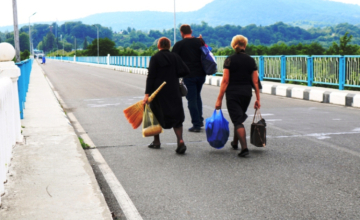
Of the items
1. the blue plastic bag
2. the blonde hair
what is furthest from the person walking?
the blue plastic bag

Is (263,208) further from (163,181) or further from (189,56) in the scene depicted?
(189,56)

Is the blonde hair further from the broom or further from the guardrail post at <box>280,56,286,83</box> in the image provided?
the guardrail post at <box>280,56,286,83</box>

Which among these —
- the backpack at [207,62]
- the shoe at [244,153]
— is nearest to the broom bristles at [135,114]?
the shoe at [244,153]

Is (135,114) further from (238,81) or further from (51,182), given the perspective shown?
(51,182)

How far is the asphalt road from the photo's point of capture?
4.33 metres

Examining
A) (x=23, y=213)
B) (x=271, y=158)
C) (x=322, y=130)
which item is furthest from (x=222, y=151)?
(x=23, y=213)

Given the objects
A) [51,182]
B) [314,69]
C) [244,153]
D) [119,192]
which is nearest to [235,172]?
[244,153]

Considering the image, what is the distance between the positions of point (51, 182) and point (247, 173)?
7.08 feet

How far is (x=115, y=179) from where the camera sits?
546 centimetres

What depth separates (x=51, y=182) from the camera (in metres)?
4.88

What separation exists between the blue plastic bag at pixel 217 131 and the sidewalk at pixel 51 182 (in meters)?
1.78

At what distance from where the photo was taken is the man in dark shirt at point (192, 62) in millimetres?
8445

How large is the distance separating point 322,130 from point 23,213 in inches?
237

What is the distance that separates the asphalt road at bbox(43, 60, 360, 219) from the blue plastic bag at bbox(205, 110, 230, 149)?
0.14m
